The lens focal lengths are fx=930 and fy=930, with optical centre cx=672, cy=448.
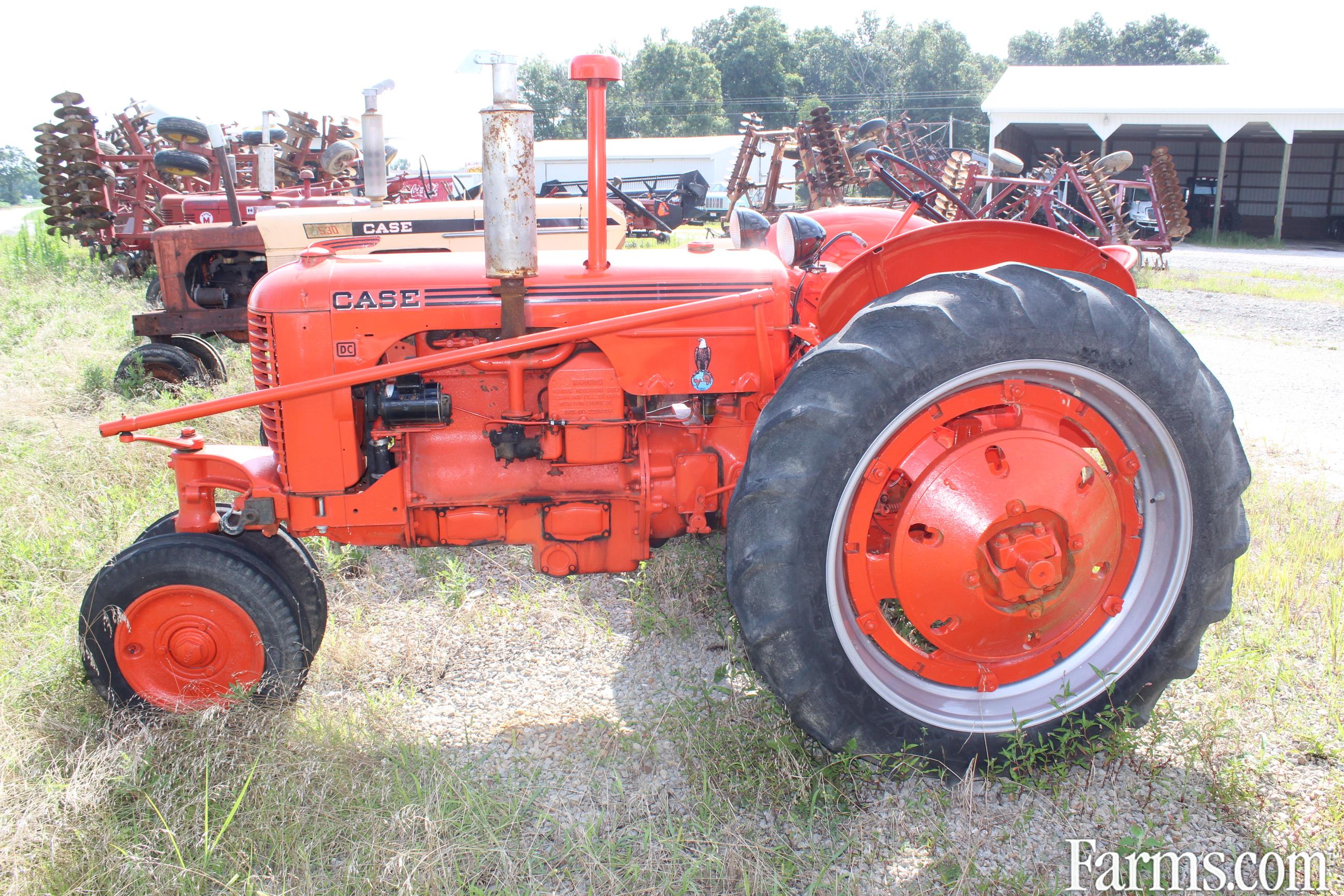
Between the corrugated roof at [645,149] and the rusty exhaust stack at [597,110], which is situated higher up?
the corrugated roof at [645,149]

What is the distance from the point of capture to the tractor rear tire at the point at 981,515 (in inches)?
86.8

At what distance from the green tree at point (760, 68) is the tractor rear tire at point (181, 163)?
5891cm

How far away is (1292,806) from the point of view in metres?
2.42

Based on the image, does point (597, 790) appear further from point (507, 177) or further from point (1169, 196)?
point (1169, 196)

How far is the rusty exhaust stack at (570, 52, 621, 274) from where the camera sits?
244cm

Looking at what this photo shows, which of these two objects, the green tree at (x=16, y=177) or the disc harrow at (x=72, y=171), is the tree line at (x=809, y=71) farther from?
the disc harrow at (x=72, y=171)

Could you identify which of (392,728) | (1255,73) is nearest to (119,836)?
(392,728)

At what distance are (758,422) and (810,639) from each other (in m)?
0.54

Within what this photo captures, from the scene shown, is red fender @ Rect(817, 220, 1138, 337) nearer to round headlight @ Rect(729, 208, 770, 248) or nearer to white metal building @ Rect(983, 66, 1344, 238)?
round headlight @ Rect(729, 208, 770, 248)

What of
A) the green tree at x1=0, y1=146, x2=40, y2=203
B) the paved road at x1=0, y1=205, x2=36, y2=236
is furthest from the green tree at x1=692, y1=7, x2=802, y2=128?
the green tree at x1=0, y1=146, x2=40, y2=203

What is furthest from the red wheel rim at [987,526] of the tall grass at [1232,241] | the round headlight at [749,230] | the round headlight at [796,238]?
the tall grass at [1232,241]

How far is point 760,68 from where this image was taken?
6356 cm

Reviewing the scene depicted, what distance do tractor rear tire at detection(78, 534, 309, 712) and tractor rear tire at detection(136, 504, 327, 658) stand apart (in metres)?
0.07

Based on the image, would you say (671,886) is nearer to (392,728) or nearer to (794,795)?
(794,795)
